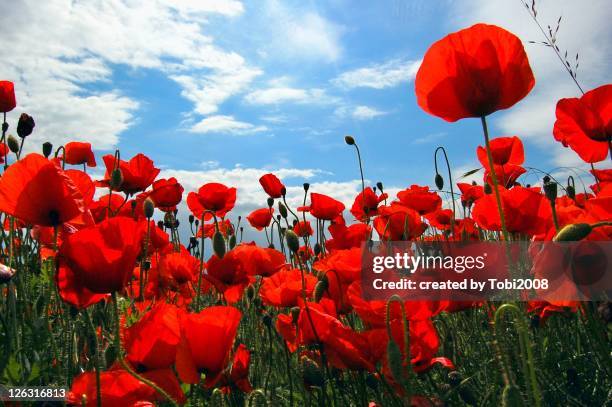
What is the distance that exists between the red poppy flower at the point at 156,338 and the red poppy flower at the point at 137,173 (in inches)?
78.2

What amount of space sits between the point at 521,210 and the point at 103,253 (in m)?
1.49

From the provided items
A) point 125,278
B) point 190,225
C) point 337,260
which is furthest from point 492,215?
point 190,225

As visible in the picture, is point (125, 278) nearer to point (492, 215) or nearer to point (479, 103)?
point (479, 103)

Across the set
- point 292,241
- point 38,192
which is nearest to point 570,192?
point 292,241

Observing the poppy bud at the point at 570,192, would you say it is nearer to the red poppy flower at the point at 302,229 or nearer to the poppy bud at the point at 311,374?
the poppy bud at the point at 311,374

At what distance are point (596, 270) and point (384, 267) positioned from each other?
26.8 inches

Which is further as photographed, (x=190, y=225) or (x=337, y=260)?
(x=190, y=225)

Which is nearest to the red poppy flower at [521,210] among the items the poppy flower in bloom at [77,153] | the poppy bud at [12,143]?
the poppy bud at [12,143]

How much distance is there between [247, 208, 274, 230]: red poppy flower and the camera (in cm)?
452

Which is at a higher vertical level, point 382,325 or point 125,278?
point 125,278

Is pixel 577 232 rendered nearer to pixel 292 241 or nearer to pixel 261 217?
pixel 292 241

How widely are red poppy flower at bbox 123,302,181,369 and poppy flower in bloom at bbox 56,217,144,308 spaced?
0.13 m

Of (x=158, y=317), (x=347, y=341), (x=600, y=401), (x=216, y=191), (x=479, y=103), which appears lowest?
(x=600, y=401)

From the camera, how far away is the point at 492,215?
2.01 meters
